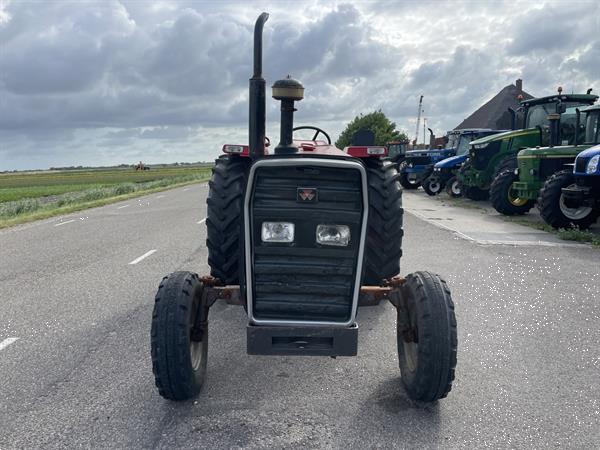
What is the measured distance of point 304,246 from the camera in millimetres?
3436

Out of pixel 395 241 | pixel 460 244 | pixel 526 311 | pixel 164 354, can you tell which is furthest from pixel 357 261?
pixel 460 244

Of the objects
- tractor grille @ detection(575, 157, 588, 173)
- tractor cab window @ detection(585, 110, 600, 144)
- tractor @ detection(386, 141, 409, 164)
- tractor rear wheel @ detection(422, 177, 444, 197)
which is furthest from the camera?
tractor @ detection(386, 141, 409, 164)

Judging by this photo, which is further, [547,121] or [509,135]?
[509,135]

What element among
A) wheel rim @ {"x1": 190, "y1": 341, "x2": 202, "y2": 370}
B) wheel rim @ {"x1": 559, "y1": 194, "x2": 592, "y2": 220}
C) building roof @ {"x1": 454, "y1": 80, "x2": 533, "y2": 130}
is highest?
building roof @ {"x1": 454, "y1": 80, "x2": 533, "y2": 130}

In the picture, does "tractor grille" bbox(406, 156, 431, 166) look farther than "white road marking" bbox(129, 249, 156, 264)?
Yes

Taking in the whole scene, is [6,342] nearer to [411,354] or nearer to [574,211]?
[411,354]

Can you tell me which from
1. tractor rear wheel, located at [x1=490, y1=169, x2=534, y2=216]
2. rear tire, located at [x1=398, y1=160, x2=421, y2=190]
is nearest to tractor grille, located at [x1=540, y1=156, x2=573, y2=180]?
tractor rear wheel, located at [x1=490, y1=169, x2=534, y2=216]

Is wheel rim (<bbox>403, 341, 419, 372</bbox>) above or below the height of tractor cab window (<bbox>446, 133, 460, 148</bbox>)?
below

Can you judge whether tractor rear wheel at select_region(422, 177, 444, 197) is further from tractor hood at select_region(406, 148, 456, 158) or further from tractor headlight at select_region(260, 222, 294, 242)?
tractor headlight at select_region(260, 222, 294, 242)

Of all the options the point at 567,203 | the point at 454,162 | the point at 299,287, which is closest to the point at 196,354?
the point at 299,287

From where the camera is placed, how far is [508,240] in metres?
10.2

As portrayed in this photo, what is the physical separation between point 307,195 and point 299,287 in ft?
2.01

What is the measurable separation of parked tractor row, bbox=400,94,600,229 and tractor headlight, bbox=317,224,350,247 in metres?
8.15

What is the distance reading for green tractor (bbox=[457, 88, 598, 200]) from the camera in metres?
→ 14.7
